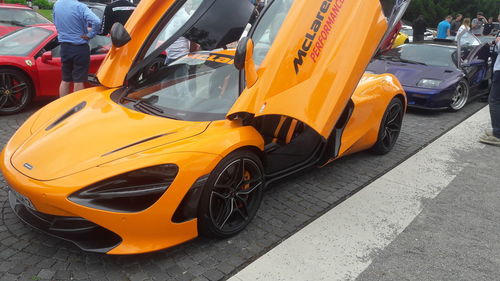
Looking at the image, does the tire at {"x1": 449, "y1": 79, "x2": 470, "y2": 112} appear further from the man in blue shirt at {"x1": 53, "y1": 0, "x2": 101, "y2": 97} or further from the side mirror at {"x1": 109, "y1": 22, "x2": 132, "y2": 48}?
the man in blue shirt at {"x1": 53, "y1": 0, "x2": 101, "y2": 97}

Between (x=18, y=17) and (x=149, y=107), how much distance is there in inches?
354

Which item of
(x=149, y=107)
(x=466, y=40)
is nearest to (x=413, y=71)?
(x=466, y=40)

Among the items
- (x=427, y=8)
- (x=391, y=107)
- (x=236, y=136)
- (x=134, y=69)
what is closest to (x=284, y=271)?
(x=236, y=136)

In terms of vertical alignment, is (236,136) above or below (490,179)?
above

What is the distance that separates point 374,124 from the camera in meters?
4.27

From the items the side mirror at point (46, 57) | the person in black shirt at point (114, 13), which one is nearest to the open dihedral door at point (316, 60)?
the person in black shirt at point (114, 13)

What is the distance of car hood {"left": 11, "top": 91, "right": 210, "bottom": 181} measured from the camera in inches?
94.3

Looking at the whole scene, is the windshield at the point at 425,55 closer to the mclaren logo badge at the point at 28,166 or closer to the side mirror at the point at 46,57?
the side mirror at the point at 46,57

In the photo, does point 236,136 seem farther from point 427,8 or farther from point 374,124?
point 427,8

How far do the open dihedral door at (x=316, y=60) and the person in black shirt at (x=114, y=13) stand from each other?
263cm

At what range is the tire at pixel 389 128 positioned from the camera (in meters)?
4.49

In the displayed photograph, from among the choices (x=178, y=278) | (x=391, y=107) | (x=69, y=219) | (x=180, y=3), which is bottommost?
(x=178, y=278)

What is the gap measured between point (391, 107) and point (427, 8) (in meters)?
34.4

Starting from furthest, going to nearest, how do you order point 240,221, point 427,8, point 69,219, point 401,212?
point 427,8
point 401,212
point 240,221
point 69,219
